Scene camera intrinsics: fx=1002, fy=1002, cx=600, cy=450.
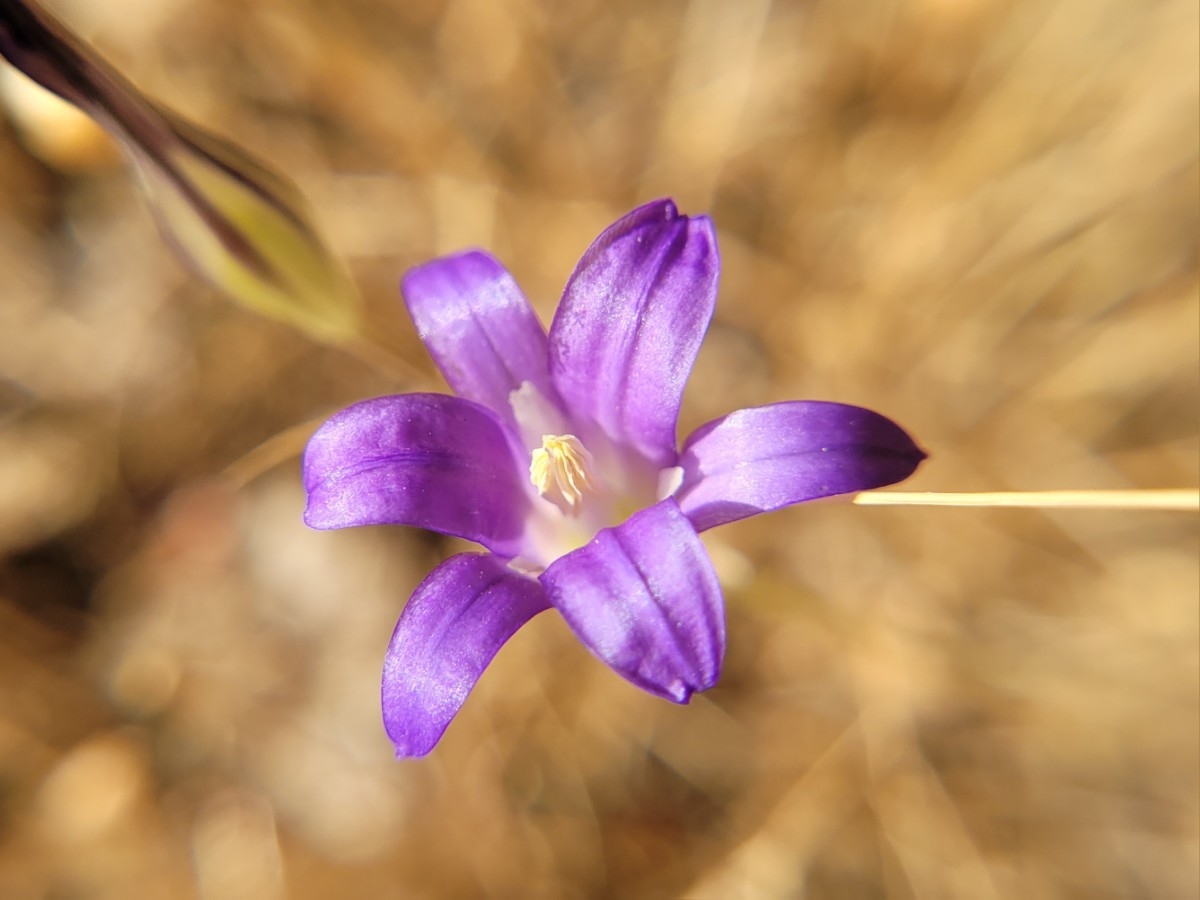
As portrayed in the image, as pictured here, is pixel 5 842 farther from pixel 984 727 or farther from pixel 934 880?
pixel 984 727

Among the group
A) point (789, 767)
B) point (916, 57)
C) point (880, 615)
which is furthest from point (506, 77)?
point (789, 767)

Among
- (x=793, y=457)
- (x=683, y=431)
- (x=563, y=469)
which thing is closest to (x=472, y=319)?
(x=563, y=469)

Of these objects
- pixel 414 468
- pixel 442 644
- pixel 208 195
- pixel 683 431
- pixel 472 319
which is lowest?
pixel 683 431

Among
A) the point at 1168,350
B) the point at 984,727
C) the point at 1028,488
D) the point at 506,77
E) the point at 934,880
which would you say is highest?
the point at 506,77

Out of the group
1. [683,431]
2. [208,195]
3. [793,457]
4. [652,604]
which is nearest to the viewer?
[652,604]

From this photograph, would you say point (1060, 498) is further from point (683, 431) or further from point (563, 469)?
point (683, 431)

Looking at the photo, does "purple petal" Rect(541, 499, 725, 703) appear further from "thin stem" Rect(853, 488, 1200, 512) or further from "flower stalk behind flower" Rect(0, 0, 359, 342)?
"flower stalk behind flower" Rect(0, 0, 359, 342)
